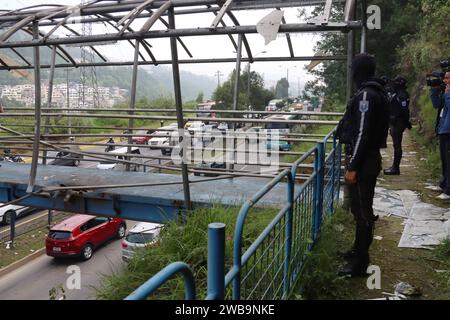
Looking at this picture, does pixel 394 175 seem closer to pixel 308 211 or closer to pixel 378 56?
pixel 308 211

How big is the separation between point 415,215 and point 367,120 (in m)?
2.31

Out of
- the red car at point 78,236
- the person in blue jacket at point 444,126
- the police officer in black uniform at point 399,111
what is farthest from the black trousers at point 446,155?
the red car at point 78,236

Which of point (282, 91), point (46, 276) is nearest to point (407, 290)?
point (46, 276)

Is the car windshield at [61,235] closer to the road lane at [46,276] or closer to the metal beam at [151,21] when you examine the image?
the road lane at [46,276]

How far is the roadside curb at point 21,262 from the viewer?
12680mm

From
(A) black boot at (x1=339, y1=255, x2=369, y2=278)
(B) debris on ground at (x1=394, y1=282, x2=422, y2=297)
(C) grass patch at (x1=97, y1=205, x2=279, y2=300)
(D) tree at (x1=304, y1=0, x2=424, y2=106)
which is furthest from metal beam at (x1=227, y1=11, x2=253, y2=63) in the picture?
(D) tree at (x1=304, y1=0, x2=424, y2=106)

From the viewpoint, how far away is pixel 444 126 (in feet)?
16.5

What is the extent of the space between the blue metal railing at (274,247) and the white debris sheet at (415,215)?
0.89 metres

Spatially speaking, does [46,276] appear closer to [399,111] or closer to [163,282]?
[399,111]

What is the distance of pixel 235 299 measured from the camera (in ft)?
6.78

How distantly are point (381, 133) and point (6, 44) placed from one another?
3723mm

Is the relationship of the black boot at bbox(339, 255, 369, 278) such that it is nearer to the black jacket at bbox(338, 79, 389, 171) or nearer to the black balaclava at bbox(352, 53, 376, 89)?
the black jacket at bbox(338, 79, 389, 171)

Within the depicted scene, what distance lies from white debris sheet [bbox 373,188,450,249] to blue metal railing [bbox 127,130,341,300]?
0.89m

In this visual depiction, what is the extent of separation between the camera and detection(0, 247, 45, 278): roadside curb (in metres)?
12.7
